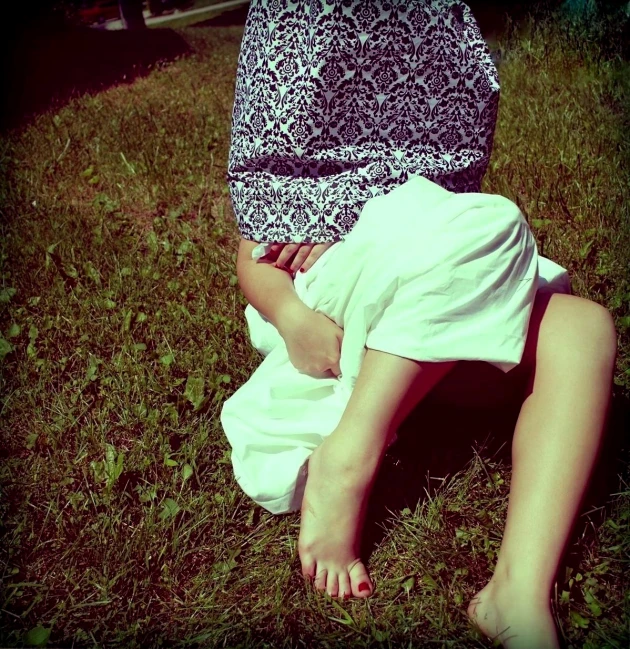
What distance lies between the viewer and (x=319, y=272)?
5.49 feet

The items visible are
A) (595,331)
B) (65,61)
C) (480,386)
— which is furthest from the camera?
(65,61)

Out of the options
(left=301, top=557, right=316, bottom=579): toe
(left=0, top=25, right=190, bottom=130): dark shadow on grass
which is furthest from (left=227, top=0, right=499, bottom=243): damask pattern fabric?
(left=0, top=25, right=190, bottom=130): dark shadow on grass

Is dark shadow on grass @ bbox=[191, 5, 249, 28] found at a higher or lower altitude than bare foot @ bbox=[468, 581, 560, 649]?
higher

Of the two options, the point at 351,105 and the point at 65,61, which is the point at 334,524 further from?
the point at 65,61

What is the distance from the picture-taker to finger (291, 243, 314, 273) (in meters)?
1.79

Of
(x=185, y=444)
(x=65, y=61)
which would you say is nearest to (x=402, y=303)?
(x=185, y=444)

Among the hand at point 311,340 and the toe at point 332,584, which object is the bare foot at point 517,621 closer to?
the toe at point 332,584

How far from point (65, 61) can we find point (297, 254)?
14.4 ft

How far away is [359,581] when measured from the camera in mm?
1419

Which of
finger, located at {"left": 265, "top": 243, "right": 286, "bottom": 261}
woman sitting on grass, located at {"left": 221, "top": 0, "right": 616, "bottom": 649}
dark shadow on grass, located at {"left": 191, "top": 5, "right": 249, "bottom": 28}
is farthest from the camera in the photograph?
dark shadow on grass, located at {"left": 191, "top": 5, "right": 249, "bottom": 28}

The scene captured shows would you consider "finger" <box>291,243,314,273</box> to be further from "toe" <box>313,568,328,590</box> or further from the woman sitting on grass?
"toe" <box>313,568,328,590</box>

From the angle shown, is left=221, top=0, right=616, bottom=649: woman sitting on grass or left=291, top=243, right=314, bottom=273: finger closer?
left=221, top=0, right=616, bottom=649: woman sitting on grass

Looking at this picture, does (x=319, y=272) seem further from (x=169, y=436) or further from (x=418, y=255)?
(x=169, y=436)

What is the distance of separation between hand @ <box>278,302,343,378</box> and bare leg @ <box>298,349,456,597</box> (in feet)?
0.59
